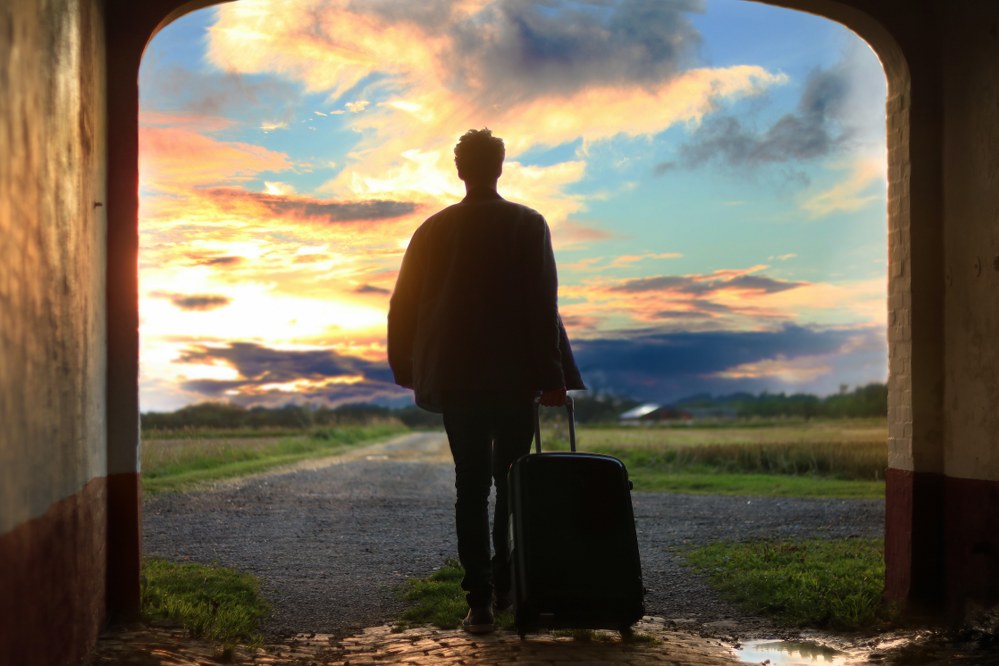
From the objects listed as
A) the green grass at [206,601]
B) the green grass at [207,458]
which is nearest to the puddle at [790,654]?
the green grass at [206,601]

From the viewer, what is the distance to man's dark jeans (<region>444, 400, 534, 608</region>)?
16.1 ft

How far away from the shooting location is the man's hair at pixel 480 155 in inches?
201

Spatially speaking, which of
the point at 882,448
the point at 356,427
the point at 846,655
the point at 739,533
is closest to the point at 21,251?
the point at 846,655

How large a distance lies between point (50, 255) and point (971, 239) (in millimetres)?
4477

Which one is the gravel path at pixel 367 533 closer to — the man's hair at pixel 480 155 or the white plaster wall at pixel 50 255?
the white plaster wall at pixel 50 255

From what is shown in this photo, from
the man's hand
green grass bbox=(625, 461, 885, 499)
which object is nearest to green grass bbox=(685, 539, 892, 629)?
the man's hand

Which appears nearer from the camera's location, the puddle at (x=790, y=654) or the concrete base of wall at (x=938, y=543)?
the puddle at (x=790, y=654)

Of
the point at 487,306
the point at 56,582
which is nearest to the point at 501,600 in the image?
the point at 487,306

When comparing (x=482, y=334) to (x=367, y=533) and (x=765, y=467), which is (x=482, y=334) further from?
(x=765, y=467)

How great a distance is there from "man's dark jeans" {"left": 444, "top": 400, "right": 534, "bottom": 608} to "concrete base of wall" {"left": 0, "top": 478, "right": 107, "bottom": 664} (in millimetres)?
1646

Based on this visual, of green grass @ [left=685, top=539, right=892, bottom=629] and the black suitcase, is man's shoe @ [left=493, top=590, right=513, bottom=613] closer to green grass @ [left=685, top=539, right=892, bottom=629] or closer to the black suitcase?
the black suitcase

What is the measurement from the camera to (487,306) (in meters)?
4.91

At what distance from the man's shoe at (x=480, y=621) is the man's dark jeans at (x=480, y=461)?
3cm

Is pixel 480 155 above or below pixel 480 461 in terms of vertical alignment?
above
